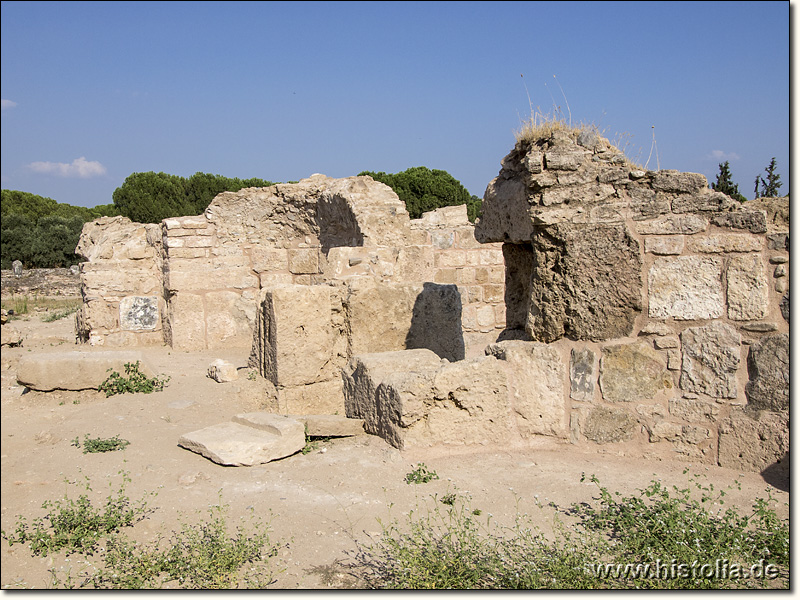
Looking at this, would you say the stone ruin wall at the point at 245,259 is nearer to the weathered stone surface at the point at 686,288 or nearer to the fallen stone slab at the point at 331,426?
the fallen stone slab at the point at 331,426

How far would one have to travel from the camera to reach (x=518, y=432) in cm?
408

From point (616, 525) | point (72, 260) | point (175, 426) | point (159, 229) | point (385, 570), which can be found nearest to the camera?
point (385, 570)

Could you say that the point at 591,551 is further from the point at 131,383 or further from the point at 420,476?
the point at 131,383

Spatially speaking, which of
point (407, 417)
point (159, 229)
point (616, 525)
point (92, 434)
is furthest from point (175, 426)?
point (159, 229)

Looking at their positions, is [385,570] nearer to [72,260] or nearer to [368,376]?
[368,376]

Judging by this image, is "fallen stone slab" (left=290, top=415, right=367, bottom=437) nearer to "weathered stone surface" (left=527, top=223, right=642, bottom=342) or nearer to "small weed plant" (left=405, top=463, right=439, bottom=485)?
"small weed plant" (left=405, top=463, right=439, bottom=485)

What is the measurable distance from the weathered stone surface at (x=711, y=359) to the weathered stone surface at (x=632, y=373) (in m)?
0.14

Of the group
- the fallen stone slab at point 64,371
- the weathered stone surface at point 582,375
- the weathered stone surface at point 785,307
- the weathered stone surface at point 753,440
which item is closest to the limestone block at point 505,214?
the weathered stone surface at point 582,375

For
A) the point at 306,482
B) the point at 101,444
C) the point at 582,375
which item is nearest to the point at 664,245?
the point at 582,375

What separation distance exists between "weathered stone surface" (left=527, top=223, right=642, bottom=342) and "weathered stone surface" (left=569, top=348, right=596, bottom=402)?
11 cm

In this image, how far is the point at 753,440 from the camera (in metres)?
3.66

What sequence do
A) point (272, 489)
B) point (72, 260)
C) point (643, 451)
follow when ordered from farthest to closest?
point (72, 260) < point (643, 451) < point (272, 489)

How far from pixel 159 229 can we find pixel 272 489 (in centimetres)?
683

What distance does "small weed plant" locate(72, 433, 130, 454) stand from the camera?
4.07 m
